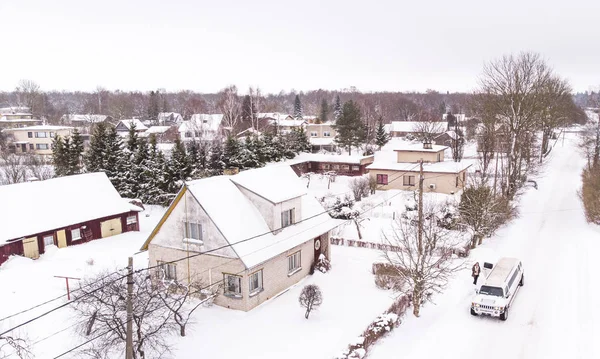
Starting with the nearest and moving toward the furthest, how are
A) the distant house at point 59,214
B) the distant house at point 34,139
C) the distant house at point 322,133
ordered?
1. the distant house at point 59,214
2. the distant house at point 34,139
3. the distant house at point 322,133

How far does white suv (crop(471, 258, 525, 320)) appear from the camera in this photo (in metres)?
19.1

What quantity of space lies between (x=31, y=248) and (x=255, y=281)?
16.5 metres

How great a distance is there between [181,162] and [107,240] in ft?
40.5

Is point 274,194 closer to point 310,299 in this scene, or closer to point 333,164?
point 310,299

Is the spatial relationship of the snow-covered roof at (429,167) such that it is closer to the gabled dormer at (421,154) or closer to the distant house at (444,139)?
the gabled dormer at (421,154)

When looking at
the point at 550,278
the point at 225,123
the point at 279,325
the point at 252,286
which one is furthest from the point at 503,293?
the point at 225,123

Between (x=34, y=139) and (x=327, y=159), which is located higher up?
(x=34, y=139)

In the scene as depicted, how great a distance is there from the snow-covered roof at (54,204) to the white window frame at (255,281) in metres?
16.4

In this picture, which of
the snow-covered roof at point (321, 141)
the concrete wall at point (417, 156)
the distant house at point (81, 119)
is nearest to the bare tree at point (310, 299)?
the concrete wall at point (417, 156)

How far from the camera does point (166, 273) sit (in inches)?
885

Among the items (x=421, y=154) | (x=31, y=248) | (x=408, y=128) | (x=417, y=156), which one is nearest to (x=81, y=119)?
(x=408, y=128)

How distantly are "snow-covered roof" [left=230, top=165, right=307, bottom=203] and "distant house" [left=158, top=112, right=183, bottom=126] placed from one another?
80006mm

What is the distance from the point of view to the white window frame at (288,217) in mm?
23281

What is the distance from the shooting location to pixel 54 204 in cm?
3097
